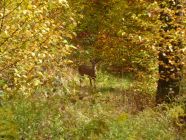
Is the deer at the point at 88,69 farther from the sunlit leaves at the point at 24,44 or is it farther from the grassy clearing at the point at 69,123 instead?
the sunlit leaves at the point at 24,44

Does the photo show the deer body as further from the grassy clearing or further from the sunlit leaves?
the sunlit leaves

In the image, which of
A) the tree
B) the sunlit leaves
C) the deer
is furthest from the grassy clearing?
the deer

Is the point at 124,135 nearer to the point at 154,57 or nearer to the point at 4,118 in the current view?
the point at 4,118

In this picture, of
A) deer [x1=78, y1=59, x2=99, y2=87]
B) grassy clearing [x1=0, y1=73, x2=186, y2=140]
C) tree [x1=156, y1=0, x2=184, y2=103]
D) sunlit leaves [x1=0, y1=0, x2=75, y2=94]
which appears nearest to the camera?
grassy clearing [x1=0, y1=73, x2=186, y2=140]

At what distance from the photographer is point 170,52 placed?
10.7 metres

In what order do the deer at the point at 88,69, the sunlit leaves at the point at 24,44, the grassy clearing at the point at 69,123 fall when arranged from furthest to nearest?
the deer at the point at 88,69, the sunlit leaves at the point at 24,44, the grassy clearing at the point at 69,123

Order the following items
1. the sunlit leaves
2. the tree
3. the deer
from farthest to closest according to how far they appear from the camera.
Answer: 1. the deer
2. the tree
3. the sunlit leaves

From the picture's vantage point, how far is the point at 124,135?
6.55m

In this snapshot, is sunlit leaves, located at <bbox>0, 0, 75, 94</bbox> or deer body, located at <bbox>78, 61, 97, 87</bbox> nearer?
sunlit leaves, located at <bbox>0, 0, 75, 94</bbox>

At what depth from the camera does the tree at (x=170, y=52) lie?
9.55m

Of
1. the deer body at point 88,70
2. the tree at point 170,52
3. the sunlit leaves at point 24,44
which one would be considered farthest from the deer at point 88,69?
the sunlit leaves at point 24,44

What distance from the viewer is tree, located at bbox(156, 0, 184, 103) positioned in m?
9.55

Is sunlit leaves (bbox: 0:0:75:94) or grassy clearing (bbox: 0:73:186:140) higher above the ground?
sunlit leaves (bbox: 0:0:75:94)

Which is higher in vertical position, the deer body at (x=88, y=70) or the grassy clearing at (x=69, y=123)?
the deer body at (x=88, y=70)
